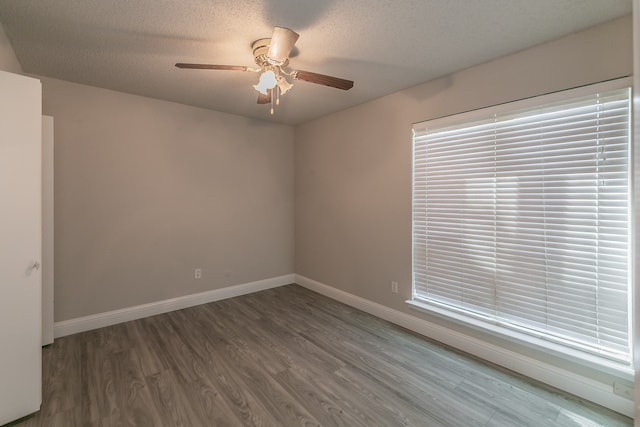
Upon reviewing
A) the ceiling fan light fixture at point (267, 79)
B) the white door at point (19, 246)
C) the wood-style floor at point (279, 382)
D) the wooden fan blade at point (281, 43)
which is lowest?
the wood-style floor at point (279, 382)

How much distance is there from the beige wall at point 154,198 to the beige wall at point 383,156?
675 millimetres

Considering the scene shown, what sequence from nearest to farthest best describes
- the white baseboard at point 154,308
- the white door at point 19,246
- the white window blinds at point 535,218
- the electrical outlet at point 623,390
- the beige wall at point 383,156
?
1. the white door at point 19,246
2. the electrical outlet at point 623,390
3. the white window blinds at point 535,218
4. the beige wall at point 383,156
5. the white baseboard at point 154,308

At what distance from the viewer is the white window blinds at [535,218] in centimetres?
180

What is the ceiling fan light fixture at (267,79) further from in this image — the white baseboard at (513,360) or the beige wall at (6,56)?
the white baseboard at (513,360)

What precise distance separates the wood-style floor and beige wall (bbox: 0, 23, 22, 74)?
7.83 feet

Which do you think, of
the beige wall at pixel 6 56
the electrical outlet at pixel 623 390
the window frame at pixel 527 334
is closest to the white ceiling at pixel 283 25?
the beige wall at pixel 6 56

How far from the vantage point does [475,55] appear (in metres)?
2.20

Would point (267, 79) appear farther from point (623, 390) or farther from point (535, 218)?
point (623, 390)

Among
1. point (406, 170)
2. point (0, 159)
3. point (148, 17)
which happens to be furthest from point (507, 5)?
point (0, 159)

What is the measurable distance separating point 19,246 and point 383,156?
3099 millimetres

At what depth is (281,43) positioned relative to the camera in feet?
5.91

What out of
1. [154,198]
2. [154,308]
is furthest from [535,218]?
[154,308]

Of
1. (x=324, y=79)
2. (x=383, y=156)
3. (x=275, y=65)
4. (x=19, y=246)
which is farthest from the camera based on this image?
(x=383, y=156)

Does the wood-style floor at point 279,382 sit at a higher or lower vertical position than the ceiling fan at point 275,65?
lower
